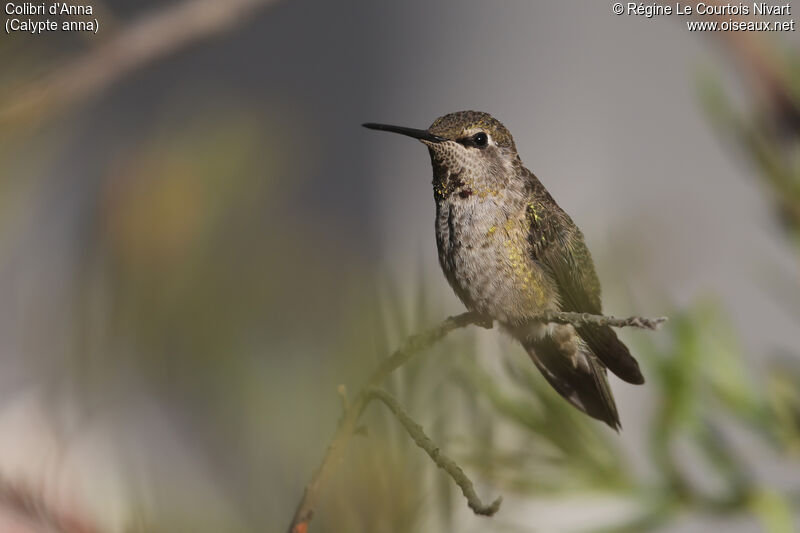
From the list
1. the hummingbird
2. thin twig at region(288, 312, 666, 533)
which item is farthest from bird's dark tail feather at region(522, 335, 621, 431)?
thin twig at region(288, 312, 666, 533)

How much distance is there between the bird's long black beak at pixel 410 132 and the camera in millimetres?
295

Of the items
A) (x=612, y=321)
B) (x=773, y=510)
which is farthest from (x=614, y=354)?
(x=773, y=510)

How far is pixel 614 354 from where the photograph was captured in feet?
0.97

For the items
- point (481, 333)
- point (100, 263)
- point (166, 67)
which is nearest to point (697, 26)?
point (481, 333)

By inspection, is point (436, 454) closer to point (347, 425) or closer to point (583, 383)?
point (347, 425)

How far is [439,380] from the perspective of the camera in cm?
28

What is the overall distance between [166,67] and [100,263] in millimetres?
459

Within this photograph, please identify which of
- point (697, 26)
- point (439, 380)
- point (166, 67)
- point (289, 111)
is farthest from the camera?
point (166, 67)

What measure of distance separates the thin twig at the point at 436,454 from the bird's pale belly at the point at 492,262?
193 millimetres

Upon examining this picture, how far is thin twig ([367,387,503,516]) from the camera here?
0.19 meters

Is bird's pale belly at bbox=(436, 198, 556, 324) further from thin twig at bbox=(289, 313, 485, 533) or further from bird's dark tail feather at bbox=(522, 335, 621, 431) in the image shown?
thin twig at bbox=(289, 313, 485, 533)

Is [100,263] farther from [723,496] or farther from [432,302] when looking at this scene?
[723,496]

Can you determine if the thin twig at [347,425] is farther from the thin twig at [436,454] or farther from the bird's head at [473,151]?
the bird's head at [473,151]

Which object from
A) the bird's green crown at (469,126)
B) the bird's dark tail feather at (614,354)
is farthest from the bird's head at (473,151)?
the bird's dark tail feather at (614,354)
